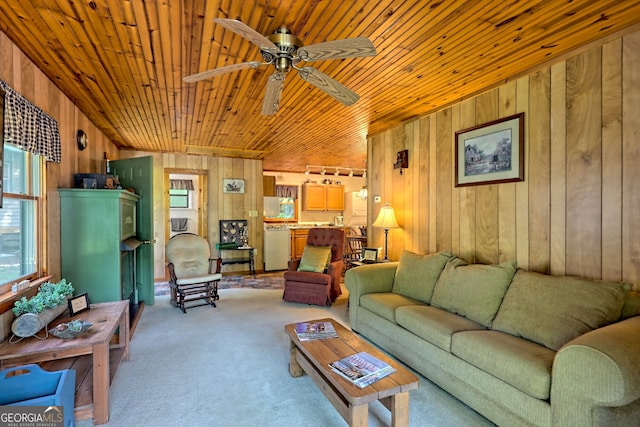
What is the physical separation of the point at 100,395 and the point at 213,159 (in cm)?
497

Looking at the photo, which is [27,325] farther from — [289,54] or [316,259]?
[316,259]

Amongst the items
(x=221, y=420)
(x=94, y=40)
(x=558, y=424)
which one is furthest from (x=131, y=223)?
(x=558, y=424)

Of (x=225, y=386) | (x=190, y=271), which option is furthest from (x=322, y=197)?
(x=225, y=386)

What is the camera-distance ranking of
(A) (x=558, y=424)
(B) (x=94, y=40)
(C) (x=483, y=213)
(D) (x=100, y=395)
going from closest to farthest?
(A) (x=558, y=424) < (D) (x=100, y=395) < (B) (x=94, y=40) < (C) (x=483, y=213)

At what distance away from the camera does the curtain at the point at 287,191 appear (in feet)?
26.8

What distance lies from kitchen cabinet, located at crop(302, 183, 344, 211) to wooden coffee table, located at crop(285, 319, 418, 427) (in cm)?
613

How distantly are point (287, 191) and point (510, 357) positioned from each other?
22.8ft

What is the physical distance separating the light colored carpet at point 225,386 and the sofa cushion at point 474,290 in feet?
2.04

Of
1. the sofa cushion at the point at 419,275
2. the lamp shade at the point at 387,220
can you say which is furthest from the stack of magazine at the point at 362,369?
the lamp shade at the point at 387,220

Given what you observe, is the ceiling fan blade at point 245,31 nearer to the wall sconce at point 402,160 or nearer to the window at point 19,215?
the window at point 19,215

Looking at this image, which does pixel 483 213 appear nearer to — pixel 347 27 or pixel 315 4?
pixel 347 27

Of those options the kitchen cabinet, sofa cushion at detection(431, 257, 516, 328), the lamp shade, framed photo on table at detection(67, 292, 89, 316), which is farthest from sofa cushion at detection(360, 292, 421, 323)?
the kitchen cabinet

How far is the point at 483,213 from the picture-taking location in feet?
9.58

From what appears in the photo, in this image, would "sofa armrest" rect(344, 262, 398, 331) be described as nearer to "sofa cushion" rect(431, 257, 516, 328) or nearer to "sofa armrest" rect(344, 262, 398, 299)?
"sofa armrest" rect(344, 262, 398, 299)
